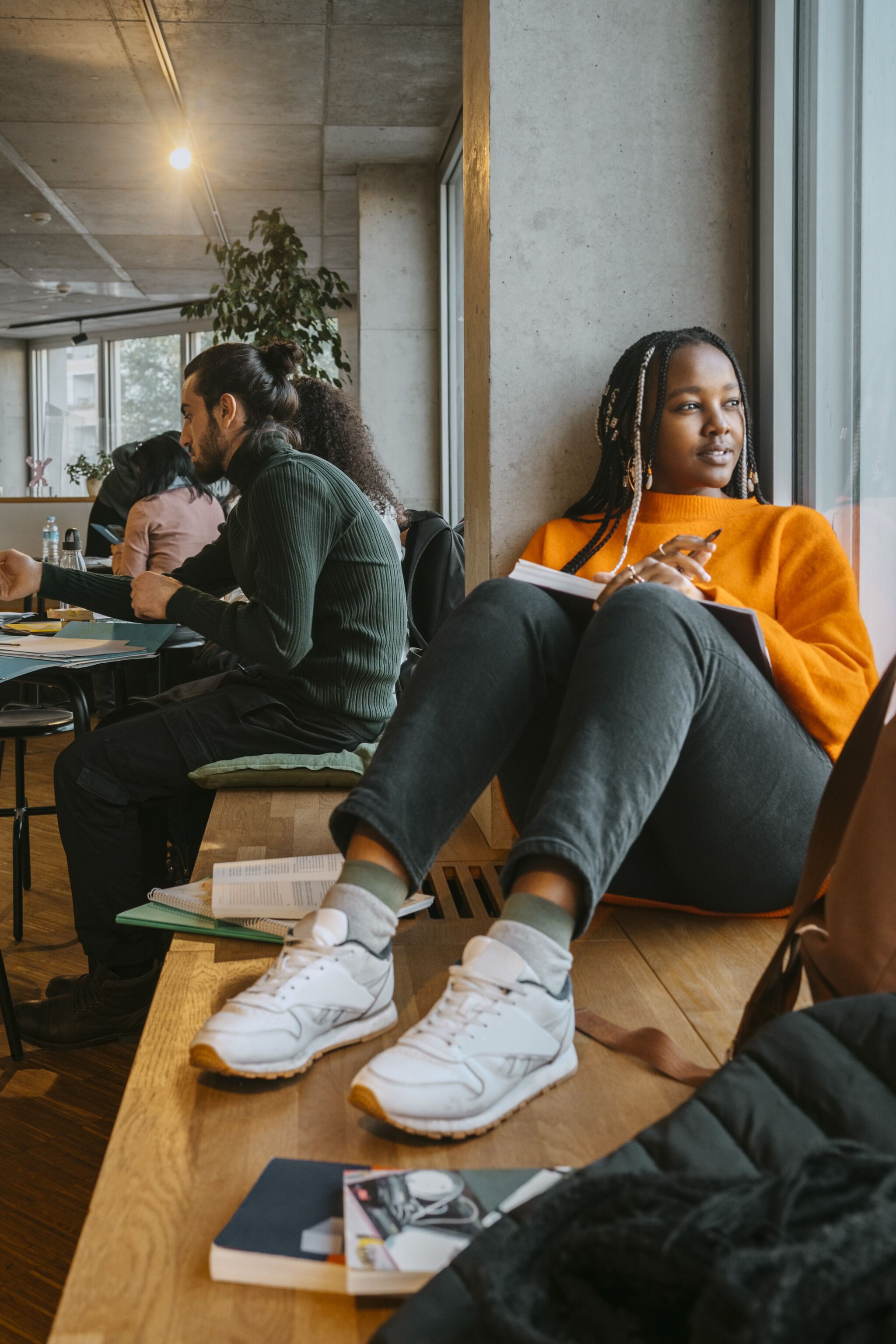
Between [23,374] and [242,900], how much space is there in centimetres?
1112

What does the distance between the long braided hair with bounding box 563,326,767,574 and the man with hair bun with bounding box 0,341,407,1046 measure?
0.49 meters

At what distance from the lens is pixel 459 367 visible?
5680 mm

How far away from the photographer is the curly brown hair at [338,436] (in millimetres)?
2605

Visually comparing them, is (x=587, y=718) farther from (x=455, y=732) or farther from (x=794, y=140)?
(x=794, y=140)

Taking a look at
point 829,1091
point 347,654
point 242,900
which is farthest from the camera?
point 347,654

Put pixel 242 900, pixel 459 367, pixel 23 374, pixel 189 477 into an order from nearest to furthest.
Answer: pixel 242 900
pixel 189 477
pixel 459 367
pixel 23 374

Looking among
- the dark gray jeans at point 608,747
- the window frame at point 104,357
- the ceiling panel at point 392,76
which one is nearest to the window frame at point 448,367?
the ceiling panel at point 392,76

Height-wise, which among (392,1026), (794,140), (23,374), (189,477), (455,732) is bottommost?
(392,1026)

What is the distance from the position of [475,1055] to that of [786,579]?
91cm

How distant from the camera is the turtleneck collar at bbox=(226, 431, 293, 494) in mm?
2098

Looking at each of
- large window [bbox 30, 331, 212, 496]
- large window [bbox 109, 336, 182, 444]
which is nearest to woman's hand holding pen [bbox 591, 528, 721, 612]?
large window [bbox 30, 331, 212, 496]

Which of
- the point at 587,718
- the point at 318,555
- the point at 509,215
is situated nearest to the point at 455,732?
the point at 587,718

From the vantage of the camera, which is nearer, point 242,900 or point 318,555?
point 242,900

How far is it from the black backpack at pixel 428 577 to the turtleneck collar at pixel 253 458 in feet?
2.90
